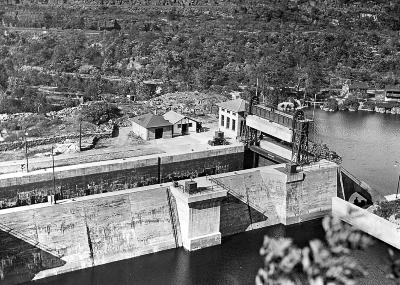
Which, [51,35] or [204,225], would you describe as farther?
[51,35]

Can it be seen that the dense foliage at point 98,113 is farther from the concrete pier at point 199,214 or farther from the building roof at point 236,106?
the concrete pier at point 199,214

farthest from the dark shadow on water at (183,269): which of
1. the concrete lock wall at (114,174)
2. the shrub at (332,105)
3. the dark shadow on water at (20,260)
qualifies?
the shrub at (332,105)

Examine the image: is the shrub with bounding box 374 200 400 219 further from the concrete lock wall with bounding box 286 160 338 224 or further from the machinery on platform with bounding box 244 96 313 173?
the machinery on platform with bounding box 244 96 313 173

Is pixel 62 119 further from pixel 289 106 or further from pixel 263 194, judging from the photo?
pixel 289 106

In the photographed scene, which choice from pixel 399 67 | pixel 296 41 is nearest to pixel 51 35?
pixel 296 41

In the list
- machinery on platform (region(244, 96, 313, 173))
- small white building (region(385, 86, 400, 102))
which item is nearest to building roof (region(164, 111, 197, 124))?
machinery on platform (region(244, 96, 313, 173))

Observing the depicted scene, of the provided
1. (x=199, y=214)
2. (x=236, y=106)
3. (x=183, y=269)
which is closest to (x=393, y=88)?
(x=236, y=106)
